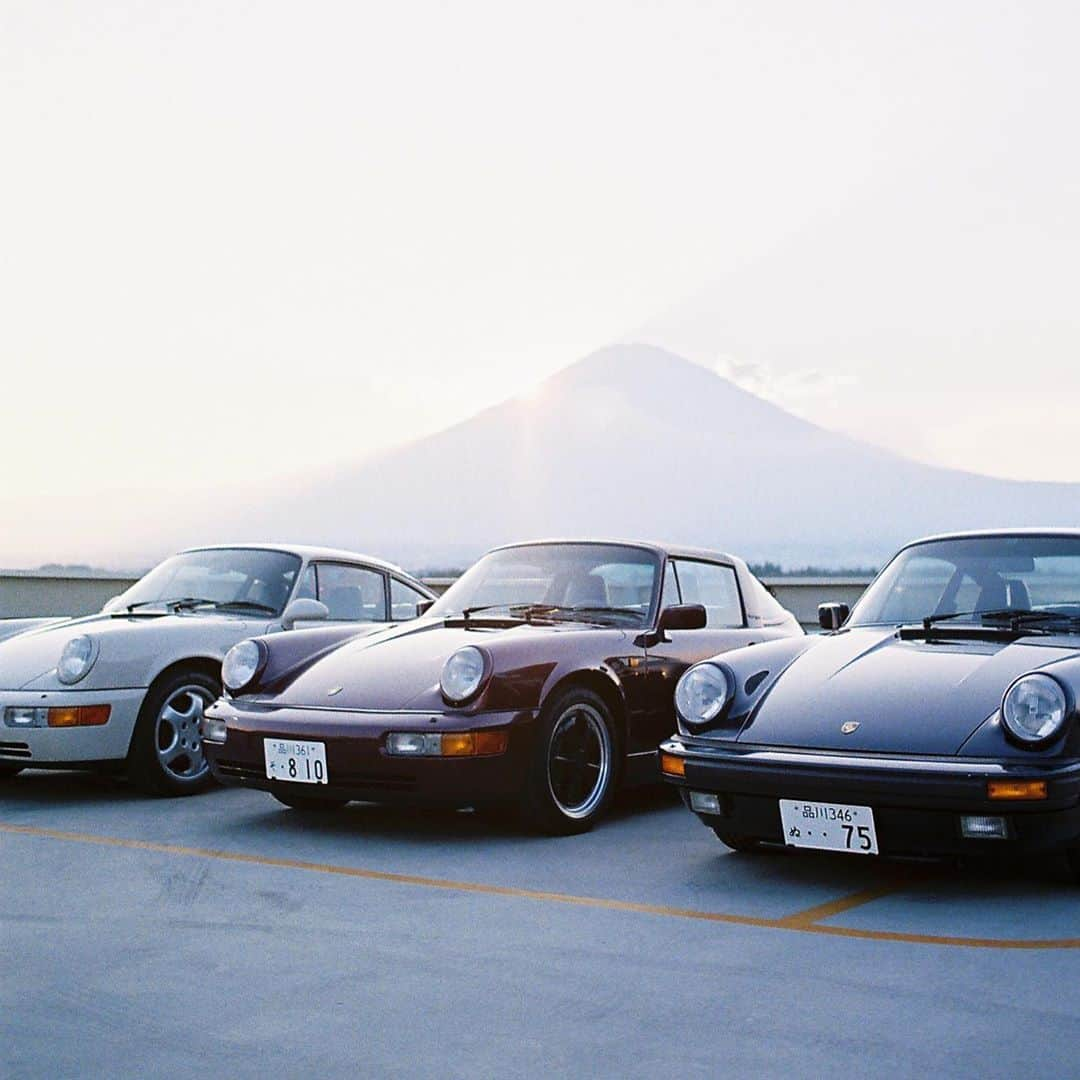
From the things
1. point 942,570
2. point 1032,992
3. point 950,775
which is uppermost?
point 942,570

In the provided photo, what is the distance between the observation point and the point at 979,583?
21.1 ft

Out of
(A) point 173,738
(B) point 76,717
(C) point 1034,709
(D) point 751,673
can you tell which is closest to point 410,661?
(D) point 751,673

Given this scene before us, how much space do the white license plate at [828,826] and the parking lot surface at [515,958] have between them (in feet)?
0.59

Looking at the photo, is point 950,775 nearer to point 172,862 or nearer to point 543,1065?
point 543,1065

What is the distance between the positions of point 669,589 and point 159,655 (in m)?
2.60

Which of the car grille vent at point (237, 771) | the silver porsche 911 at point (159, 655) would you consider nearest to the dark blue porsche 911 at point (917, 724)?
the car grille vent at point (237, 771)

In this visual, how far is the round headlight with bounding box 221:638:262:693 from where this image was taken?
277 inches

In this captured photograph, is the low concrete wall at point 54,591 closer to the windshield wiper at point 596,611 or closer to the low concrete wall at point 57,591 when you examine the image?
the low concrete wall at point 57,591

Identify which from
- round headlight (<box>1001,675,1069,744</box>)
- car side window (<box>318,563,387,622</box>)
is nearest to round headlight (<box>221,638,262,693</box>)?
car side window (<box>318,563,387,622</box>)

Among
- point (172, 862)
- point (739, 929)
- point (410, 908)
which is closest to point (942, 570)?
point (739, 929)

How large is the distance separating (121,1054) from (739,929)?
200cm

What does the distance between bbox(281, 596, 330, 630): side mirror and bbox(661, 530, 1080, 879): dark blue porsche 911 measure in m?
2.98

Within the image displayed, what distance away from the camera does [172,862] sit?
593 cm

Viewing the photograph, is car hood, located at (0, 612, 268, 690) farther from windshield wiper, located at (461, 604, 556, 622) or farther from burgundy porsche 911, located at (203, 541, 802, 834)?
windshield wiper, located at (461, 604, 556, 622)
